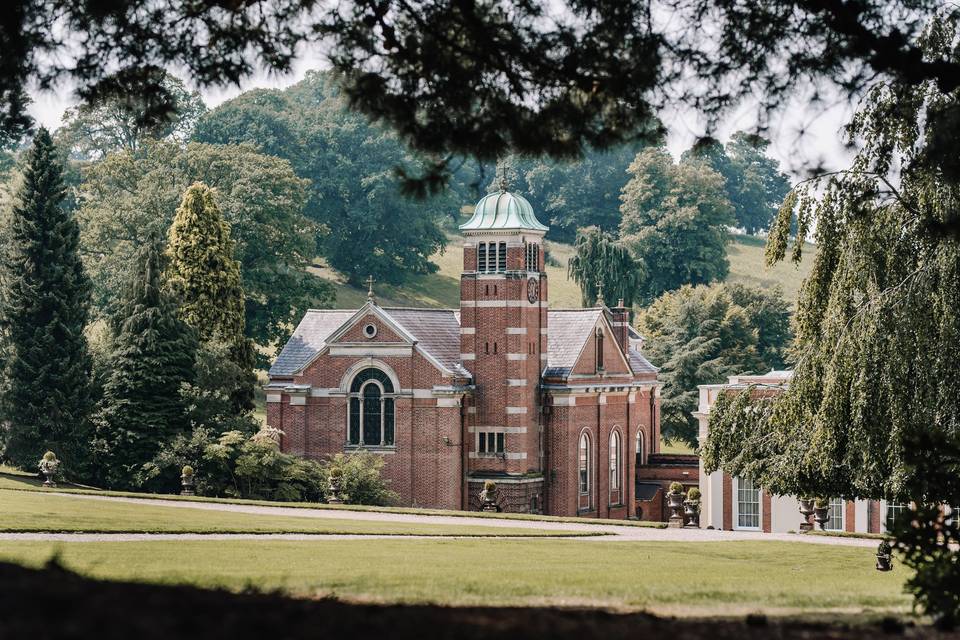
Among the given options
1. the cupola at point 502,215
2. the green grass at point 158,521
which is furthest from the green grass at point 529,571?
the cupola at point 502,215

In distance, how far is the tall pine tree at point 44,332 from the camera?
4344cm


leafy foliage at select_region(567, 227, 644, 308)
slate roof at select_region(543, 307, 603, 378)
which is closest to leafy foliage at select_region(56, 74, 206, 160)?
leafy foliage at select_region(567, 227, 644, 308)

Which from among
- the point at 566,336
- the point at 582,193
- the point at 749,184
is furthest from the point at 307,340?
the point at 749,184

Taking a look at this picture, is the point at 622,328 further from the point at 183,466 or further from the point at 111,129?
the point at 111,129

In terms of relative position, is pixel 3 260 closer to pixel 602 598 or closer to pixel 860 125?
pixel 860 125

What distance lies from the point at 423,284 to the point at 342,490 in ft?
158

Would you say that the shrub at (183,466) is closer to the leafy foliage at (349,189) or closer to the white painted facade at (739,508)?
the white painted facade at (739,508)

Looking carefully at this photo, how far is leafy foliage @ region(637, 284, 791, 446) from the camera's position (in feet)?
215

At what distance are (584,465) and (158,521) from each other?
70.6 feet

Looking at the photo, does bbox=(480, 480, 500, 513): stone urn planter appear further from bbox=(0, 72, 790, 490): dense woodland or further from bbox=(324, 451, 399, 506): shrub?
bbox=(0, 72, 790, 490): dense woodland

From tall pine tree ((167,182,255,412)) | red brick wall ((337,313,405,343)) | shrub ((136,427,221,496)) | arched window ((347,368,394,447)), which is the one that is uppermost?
tall pine tree ((167,182,255,412))

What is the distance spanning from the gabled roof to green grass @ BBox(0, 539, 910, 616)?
662 inches

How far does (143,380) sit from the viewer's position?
43656mm

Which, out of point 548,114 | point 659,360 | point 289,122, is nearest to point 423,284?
point 289,122
